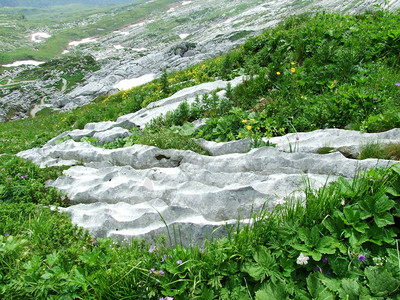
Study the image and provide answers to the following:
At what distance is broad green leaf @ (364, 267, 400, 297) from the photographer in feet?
7.32

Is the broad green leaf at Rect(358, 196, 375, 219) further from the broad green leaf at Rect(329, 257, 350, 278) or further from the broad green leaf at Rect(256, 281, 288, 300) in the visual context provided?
the broad green leaf at Rect(256, 281, 288, 300)

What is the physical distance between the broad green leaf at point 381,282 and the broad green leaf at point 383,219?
19.8 inches

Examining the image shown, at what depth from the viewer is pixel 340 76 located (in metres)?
6.85

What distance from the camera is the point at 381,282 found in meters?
2.28

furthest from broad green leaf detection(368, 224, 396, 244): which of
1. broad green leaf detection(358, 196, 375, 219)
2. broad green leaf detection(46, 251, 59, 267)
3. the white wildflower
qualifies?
broad green leaf detection(46, 251, 59, 267)

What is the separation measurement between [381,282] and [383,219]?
72 centimetres

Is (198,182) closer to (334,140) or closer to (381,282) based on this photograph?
(334,140)

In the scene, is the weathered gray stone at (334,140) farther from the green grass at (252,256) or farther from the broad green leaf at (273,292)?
the broad green leaf at (273,292)

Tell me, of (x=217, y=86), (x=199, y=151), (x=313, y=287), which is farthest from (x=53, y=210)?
(x=217, y=86)

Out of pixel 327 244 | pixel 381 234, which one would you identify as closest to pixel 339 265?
pixel 327 244

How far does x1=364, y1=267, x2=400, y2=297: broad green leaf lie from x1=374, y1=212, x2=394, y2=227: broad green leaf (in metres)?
0.50

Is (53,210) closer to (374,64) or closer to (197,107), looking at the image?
(197,107)

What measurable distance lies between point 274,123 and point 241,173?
2.23 metres

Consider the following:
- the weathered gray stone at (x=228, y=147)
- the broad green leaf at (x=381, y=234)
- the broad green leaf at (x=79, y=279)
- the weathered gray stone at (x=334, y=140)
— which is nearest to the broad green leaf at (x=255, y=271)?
the broad green leaf at (x=381, y=234)
